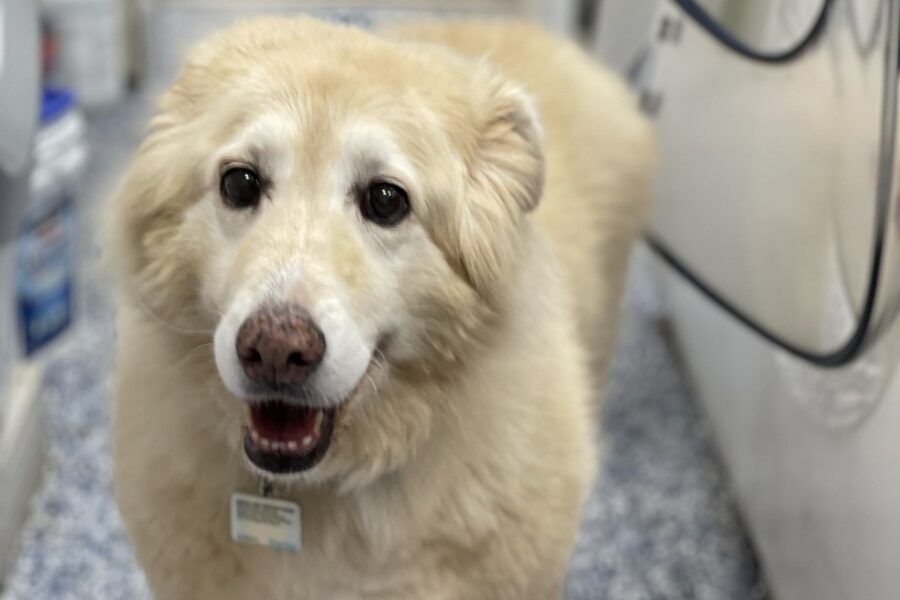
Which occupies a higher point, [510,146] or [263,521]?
[510,146]

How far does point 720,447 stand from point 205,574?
1.38 metres

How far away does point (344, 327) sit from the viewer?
1046mm

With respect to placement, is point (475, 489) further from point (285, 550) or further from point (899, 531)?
point (899, 531)

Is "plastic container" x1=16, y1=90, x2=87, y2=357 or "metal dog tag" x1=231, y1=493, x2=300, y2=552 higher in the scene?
"metal dog tag" x1=231, y1=493, x2=300, y2=552

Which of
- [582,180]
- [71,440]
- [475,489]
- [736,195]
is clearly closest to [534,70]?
[582,180]

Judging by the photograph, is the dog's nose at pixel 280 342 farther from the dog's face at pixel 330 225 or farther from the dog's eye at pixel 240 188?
the dog's eye at pixel 240 188

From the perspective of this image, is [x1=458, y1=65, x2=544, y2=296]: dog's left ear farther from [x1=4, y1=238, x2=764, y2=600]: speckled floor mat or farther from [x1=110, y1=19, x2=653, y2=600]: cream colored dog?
[x1=4, y1=238, x2=764, y2=600]: speckled floor mat

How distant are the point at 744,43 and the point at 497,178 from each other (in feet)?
2.86

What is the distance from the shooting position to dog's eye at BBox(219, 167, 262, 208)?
1.13 m

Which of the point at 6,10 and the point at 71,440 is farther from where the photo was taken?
the point at 71,440

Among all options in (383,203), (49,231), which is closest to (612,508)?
(383,203)

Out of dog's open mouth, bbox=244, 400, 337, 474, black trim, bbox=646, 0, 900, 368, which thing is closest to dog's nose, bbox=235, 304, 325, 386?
dog's open mouth, bbox=244, 400, 337, 474

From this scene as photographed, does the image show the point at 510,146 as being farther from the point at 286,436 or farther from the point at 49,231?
the point at 49,231

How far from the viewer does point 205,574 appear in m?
1.29
